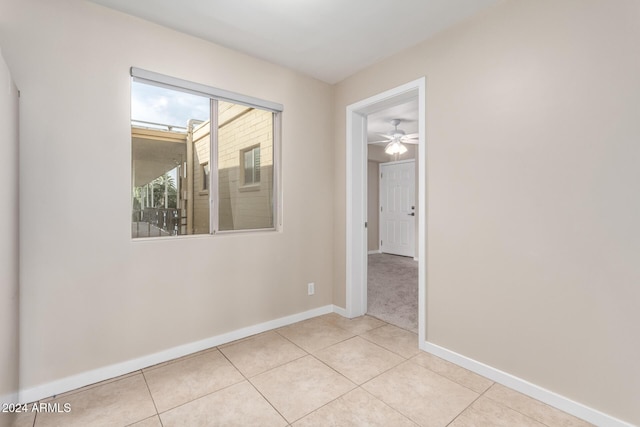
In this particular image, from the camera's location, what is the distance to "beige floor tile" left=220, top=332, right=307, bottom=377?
2104 millimetres

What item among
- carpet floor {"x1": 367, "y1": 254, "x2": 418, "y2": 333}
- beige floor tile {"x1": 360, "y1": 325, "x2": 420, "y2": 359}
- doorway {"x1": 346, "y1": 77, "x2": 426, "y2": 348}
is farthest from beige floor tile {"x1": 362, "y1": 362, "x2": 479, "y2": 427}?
doorway {"x1": 346, "y1": 77, "x2": 426, "y2": 348}

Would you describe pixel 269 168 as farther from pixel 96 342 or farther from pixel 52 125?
pixel 96 342

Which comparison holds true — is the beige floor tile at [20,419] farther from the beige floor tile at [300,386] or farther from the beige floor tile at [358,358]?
the beige floor tile at [358,358]

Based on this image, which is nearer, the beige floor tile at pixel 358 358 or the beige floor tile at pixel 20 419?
the beige floor tile at pixel 20 419

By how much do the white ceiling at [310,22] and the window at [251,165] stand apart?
847mm

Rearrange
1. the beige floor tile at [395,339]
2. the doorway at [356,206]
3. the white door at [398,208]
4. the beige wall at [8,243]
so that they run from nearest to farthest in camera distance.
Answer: the beige wall at [8,243], the beige floor tile at [395,339], the doorway at [356,206], the white door at [398,208]

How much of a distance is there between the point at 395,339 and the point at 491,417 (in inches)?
39.2

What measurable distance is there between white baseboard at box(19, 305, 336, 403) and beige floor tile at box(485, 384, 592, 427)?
5.77 feet

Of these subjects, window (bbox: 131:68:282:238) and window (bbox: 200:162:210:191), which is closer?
window (bbox: 131:68:282:238)

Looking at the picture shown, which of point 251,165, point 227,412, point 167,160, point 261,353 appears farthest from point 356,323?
point 167,160

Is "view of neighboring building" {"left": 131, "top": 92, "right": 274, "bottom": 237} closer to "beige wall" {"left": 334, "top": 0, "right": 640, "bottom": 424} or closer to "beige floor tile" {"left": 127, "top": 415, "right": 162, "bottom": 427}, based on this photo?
"beige floor tile" {"left": 127, "top": 415, "right": 162, "bottom": 427}

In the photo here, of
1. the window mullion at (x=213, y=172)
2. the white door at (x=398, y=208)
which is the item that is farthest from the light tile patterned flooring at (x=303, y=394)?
the white door at (x=398, y=208)

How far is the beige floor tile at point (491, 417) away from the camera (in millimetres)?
1537

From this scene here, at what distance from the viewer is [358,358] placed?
7.28 feet
